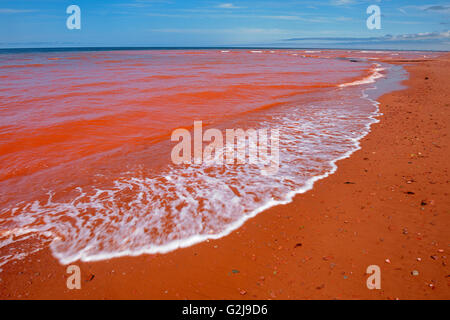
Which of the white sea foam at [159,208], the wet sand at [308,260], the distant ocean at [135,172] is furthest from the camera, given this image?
the distant ocean at [135,172]

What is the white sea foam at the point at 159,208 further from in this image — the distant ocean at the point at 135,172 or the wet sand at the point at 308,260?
the wet sand at the point at 308,260

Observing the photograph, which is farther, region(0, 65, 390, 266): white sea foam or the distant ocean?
the distant ocean

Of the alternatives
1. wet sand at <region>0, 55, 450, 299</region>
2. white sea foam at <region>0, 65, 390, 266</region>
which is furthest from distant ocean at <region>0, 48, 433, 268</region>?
wet sand at <region>0, 55, 450, 299</region>

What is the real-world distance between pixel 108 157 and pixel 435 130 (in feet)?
31.1

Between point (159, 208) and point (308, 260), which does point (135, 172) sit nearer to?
point (159, 208)

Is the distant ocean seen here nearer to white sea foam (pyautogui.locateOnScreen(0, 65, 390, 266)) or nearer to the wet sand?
white sea foam (pyautogui.locateOnScreen(0, 65, 390, 266))

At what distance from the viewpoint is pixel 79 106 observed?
41.4 ft

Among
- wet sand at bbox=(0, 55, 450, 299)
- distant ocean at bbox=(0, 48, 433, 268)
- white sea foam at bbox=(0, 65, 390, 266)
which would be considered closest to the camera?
wet sand at bbox=(0, 55, 450, 299)

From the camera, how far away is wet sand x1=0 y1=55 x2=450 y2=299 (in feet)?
9.87

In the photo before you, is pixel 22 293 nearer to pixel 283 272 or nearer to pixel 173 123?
pixel 283 272

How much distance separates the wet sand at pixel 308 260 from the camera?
301 cm

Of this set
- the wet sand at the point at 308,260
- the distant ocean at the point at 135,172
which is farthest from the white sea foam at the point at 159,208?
the wet sand at the point at 308,260

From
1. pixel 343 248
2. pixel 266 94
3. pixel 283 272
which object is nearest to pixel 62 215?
pixel 283 272

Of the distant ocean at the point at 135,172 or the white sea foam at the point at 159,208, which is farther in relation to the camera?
the distant ocean at the point at 135,172
